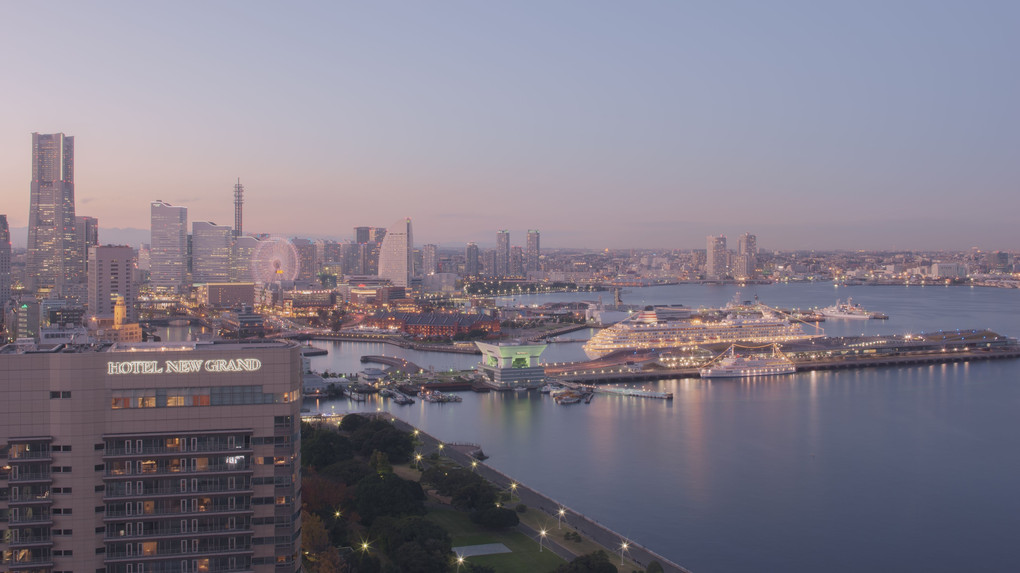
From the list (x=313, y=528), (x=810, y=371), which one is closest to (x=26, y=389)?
(x=313, y=528)

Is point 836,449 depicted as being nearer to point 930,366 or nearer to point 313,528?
point 313,528

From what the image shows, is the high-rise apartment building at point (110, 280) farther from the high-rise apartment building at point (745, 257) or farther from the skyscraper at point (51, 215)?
the high-rise apartment building at point (745, 257)

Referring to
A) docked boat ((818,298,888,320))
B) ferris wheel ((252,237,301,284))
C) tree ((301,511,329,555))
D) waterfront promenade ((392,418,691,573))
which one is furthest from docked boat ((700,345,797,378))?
ferris wheel ((252,237,301,284))

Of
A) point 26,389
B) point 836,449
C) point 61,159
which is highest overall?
point 61,159

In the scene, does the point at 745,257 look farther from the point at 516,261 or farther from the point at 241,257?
the point at 241,257

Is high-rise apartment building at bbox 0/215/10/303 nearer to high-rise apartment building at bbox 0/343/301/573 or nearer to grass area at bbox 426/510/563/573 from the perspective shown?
grass area at bbox 426/510/563/573

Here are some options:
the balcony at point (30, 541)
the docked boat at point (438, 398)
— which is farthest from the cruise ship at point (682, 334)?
the balcony at point (30, 541)
